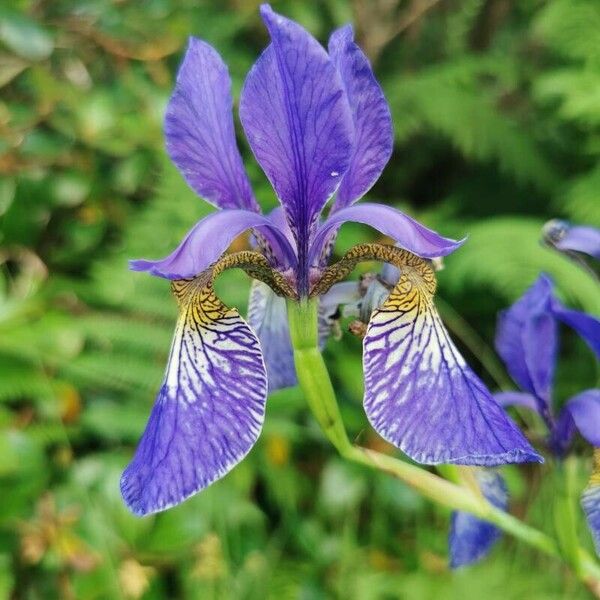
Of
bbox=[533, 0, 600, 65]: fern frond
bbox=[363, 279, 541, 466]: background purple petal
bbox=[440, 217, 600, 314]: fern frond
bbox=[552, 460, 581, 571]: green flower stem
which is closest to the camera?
bbox=[363, 279, 541, 466]: background purple petal

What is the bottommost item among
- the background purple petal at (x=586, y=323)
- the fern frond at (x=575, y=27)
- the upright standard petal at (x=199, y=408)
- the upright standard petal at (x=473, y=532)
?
the fern frond at (x=575, y=27)

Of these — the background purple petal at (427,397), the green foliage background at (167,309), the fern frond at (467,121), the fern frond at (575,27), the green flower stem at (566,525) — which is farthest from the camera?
the fern frond at (467,121)

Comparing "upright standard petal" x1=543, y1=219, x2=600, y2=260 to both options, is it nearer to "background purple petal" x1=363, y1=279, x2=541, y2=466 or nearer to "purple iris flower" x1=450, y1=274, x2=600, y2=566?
"purple iris flower" x1=450, y1=274, x2=600, y2=566

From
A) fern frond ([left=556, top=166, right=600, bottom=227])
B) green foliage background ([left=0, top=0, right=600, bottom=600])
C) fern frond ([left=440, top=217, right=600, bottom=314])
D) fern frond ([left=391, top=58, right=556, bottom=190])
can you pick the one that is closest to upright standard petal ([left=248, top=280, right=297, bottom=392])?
green foliage background ([left=0, top=0, right=600, bottom=600])

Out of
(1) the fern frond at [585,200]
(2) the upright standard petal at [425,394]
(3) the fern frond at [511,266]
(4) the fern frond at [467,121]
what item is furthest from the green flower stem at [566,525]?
(4) the fern frond at [467,121]

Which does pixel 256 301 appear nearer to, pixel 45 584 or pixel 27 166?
pixel 45 584

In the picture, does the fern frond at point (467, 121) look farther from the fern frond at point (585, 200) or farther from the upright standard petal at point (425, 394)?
the upright standard petal at point (425, 394)

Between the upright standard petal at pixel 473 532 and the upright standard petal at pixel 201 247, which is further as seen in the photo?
the upright standard petal at pixel 473 532
